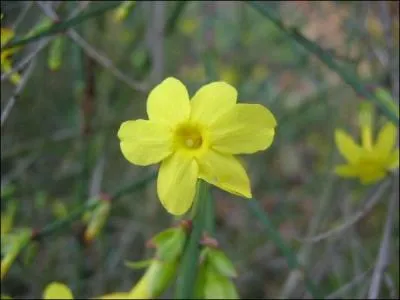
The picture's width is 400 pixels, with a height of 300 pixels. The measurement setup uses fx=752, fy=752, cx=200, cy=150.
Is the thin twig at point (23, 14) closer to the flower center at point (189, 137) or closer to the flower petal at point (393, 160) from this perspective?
the flower center at point (189, 137)

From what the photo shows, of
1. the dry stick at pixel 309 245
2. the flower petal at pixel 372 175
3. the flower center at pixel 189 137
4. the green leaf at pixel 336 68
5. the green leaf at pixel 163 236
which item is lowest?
the dry stick at pixel 309 245

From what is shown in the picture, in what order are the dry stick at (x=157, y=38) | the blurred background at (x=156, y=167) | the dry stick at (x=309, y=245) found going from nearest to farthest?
1. the dry stick at (x=309, y=245)
2. the blurred background at (x=156, y=167)
3. the dry stick at (x=157, y=38)

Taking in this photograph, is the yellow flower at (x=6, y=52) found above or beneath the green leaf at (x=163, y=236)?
above

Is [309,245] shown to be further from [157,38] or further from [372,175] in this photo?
[157,38]

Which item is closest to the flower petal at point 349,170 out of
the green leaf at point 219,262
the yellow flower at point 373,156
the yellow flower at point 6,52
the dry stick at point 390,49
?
the yellow flower at point 373,156

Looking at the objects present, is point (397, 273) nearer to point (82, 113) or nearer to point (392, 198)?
point (392, 198)

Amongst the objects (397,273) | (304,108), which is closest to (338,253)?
(397,273)

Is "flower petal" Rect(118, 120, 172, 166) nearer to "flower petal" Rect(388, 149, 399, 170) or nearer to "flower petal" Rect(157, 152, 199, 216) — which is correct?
"flower petal" Rect(157, 152, 199, 216)

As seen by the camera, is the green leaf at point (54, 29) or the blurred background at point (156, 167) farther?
the blurred background at point (156, 167)
